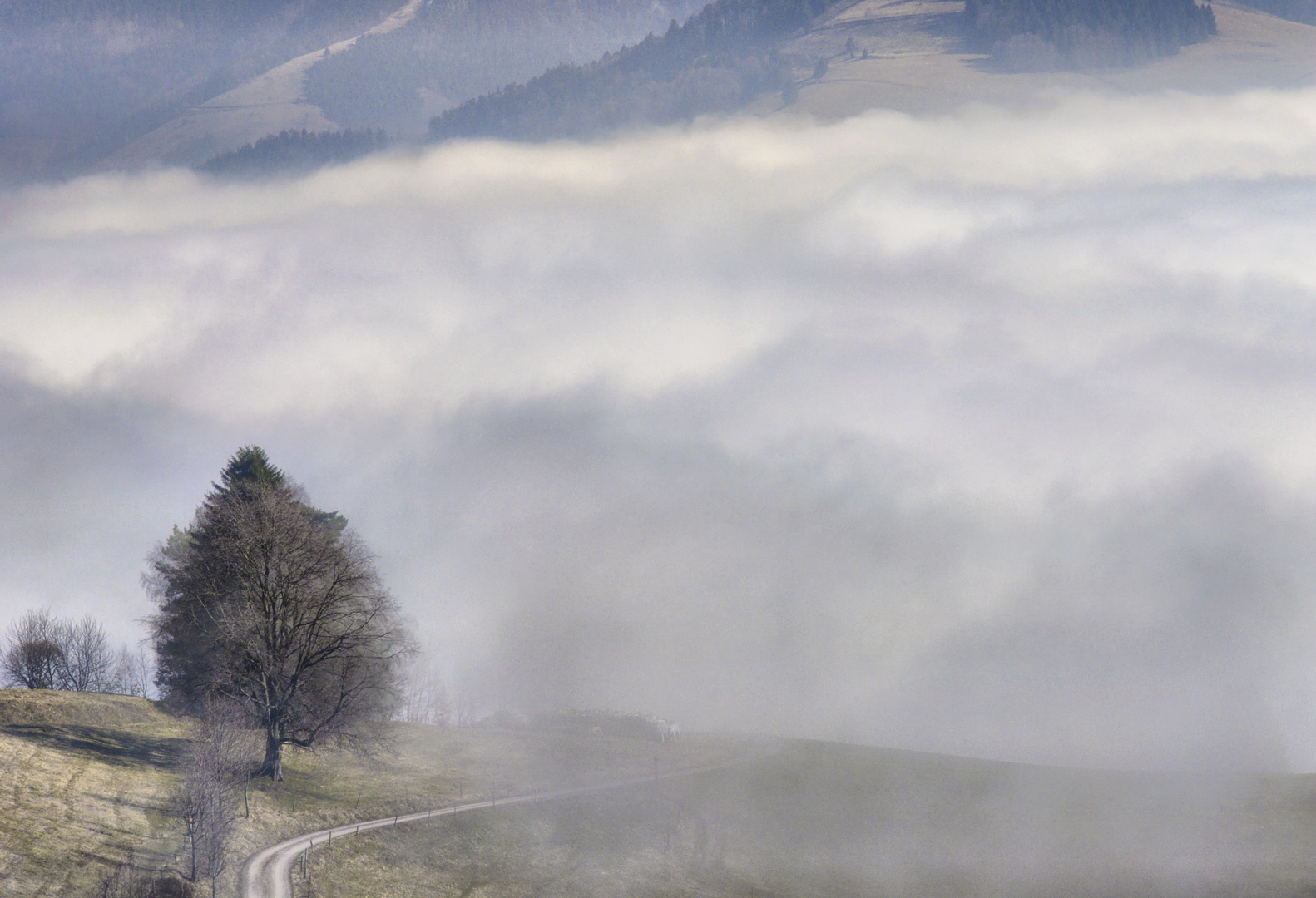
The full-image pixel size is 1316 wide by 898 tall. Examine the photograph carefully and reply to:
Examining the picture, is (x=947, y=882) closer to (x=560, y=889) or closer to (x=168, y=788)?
(x=560, y=889)

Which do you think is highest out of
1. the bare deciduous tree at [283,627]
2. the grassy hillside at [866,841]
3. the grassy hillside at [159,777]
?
the bare deciduous tree at [283,627]

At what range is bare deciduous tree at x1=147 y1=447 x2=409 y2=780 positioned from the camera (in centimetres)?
8494

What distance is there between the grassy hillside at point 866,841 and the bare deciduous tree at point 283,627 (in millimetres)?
13533

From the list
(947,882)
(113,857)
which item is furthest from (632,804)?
(113,857)

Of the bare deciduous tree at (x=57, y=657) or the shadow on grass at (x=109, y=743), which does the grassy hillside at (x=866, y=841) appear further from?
the bare deciduous tree at (x=57, y=657)

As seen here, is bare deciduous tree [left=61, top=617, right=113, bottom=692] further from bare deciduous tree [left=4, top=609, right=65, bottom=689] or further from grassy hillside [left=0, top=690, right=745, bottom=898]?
grassy hillside [left=0, top=690, right=745, bottom=898]

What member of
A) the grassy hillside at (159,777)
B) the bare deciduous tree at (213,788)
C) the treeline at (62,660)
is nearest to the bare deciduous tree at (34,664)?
the treeline at (62,660)

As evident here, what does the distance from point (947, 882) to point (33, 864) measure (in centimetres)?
6365

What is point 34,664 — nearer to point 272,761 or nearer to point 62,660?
point 62,660

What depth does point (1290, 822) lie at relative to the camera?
9512cm

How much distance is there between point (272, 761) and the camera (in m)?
85.3

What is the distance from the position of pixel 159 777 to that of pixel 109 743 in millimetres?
9145

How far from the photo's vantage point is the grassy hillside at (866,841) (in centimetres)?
7750

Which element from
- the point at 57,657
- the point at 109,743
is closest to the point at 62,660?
the point at 57,657
